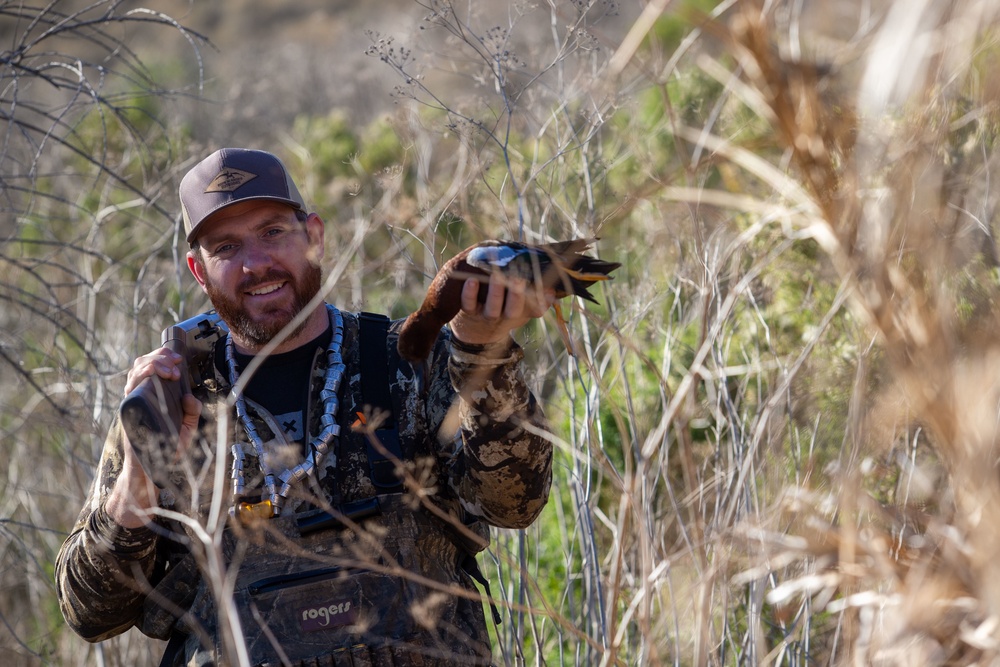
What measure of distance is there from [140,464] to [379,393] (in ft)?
1.94

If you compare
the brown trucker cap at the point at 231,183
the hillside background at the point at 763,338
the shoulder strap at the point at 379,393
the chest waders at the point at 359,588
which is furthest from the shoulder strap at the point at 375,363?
the brown trucker cap at the point at 231,183

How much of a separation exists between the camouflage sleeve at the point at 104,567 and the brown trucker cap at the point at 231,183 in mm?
625

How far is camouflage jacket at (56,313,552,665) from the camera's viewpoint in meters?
2.42

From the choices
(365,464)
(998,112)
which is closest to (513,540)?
(365,464)

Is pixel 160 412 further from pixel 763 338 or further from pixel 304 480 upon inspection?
pixel 763 338

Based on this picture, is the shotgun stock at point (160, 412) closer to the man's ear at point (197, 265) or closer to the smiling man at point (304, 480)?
the smiling man at point (304, 480)

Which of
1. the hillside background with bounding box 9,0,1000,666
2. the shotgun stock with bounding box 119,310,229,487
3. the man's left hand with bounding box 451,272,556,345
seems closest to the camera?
the hillside background with bounding box 9,0,1000,666

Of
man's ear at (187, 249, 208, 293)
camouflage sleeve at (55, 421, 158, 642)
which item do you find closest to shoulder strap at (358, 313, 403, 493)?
man's ear at (187, 249, 208, 293)

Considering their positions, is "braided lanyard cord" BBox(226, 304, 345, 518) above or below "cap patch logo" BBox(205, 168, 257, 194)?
below

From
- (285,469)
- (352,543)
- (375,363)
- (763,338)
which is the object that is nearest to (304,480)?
(285,469)

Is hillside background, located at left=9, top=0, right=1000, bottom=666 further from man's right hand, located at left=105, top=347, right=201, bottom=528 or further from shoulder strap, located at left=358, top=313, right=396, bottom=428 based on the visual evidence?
man's right hand, located at left=105, top=347, right=201, bottom=528

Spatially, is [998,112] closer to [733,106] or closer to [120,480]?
[120,480]

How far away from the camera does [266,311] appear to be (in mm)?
2752

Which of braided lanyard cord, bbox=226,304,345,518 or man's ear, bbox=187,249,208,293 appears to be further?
man's ear, bbox=187,249,208,293
